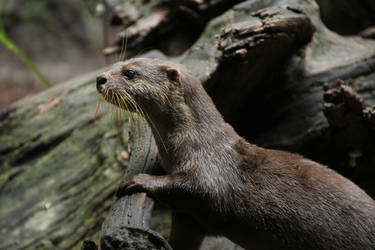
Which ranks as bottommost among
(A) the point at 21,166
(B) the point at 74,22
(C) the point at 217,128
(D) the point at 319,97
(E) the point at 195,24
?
(B) the point at 74,22

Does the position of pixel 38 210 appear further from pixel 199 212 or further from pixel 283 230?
pixel 283 230

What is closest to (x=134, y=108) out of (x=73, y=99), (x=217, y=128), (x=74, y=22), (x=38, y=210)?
(x=217, y=128)

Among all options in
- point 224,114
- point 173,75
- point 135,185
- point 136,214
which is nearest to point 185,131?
point 173,75

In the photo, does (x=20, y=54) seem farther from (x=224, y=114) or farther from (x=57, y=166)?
(x=224, y=114)

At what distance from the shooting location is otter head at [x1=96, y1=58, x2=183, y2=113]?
2.73m

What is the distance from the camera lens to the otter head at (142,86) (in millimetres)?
→ 2734

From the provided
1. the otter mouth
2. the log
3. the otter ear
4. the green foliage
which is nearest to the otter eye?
the otter mouth

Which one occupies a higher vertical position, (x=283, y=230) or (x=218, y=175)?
(x=218, y=175)

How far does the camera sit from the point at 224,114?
4.14m

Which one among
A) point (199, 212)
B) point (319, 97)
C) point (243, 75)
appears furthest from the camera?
point (319, 97)

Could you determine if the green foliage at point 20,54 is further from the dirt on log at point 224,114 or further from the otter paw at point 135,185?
the otter paw at point 135,185

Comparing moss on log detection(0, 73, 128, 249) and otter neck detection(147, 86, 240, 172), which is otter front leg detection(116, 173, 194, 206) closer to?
otter neck detection(147, 86, 240, 172)

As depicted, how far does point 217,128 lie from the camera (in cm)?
286

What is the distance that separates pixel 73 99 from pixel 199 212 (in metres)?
2.78
